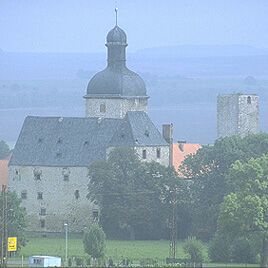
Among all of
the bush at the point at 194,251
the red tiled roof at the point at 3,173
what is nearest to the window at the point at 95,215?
the red tiled roof at the point at 3,173

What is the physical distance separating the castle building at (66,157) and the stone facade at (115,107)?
3.65 meters

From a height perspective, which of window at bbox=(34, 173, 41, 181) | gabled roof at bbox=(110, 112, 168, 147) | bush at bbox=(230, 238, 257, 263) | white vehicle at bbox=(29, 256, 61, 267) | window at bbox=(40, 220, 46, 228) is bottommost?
white vehicle at bbox=(29, 256, 61, 267)

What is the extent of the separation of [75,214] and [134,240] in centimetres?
583

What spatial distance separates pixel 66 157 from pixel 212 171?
853 cm

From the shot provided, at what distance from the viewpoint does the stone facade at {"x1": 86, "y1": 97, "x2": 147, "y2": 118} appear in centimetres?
10388

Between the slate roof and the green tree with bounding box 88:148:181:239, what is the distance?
8.65 feet

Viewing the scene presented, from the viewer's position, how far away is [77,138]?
3878 inches

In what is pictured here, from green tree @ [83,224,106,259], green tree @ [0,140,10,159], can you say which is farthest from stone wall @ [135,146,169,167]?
green tree @ [0,140,10,159]

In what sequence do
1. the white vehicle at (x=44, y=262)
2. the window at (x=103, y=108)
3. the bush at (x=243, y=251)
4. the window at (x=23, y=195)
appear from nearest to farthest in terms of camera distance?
the white vehicle at (x=44, y=262) < the bush at (x=243, y=251) < the window at (x=23, y=195) < the window at (x=103, y=108)

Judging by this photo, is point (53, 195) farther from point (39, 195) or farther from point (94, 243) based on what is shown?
point (94, 243)

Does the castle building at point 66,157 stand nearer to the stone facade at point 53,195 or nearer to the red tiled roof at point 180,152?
the stone facade at point 53,195

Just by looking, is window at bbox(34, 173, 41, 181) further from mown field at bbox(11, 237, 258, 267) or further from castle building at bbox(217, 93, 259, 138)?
castle building at bbox(217, 93, 259, 138)

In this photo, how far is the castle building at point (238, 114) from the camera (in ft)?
347

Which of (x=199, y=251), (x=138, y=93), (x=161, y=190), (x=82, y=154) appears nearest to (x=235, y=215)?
(x=199, y=251)
